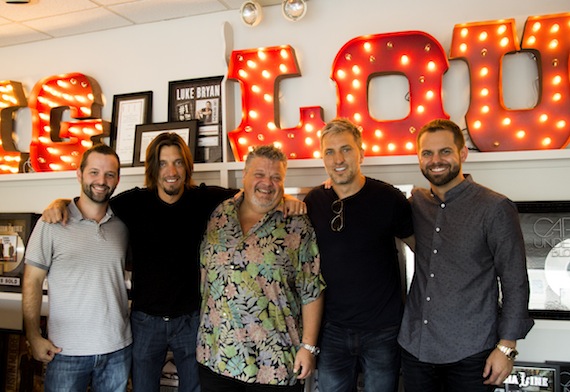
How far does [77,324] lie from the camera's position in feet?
6.35

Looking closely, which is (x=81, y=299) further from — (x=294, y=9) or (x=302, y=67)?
(x=294, y=9)

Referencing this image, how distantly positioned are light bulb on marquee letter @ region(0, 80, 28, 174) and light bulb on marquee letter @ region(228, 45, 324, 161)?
5.42 feet

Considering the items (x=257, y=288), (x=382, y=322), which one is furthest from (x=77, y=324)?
(x=382, y=322)

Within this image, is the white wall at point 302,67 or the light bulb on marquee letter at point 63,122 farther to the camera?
the light bulb on marquee letter at point 63,122

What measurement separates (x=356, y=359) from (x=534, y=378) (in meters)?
0.94

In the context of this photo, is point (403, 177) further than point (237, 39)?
No

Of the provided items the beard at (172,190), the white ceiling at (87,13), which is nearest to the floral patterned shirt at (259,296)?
the beard at (172,190)

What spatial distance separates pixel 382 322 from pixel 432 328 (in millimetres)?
206

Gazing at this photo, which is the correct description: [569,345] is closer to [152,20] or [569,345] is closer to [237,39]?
[237,39]

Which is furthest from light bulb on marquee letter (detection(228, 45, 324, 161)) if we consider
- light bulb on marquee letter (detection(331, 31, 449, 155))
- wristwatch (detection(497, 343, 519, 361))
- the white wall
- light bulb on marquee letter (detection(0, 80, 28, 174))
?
light bulb on marquee letter (detection(0, 80, 28, 174))

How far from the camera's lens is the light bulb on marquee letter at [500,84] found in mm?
2166

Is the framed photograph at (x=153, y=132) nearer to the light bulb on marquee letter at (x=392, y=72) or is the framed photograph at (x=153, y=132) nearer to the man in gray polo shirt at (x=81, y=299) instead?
the man in gray polo shirt at (x=81, y=299)

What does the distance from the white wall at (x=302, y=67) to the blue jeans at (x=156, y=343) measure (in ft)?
2.80

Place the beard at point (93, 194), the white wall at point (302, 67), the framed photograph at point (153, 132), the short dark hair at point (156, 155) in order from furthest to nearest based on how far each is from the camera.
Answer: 1. the framed photograph at point (153, 132)
2. the white wall at point (302, 67)
3. the short dark hair at point (156, 155)
4. the beard at point (93, 194)
